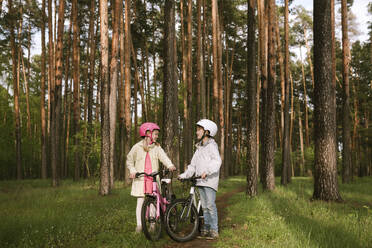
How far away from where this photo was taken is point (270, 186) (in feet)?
44.3

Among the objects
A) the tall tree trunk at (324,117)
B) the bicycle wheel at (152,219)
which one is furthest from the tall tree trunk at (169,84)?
the tall tree trunk at (324,117)

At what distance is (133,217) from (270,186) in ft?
27.7

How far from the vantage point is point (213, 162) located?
208 inches

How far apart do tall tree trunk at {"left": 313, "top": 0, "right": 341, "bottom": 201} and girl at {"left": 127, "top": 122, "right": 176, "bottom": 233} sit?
599 cm

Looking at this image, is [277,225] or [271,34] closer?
[277,225]

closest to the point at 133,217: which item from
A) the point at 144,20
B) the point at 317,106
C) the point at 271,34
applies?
the point at 317,106

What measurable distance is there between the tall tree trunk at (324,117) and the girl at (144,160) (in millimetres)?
5990

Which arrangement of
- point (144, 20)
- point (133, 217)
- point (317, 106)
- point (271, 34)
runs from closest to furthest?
point (133, 217)
point (317, 106)
point (271, 34)
point (144, 20)

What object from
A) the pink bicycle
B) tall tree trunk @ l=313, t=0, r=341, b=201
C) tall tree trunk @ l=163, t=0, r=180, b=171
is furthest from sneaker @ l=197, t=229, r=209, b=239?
tall tree trunk @ l=313, t=0, r=341, b=201

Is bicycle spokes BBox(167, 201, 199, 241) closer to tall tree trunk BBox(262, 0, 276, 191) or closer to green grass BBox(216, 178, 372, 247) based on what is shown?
green grass BBox(216, 178, 372, 247)

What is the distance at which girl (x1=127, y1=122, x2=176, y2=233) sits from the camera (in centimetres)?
534

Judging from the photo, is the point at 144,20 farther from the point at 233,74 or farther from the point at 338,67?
the point at 338,67

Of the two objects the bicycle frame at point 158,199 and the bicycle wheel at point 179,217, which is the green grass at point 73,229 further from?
the bicycle frame at point 158,199

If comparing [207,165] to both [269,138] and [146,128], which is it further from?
[269,138]
